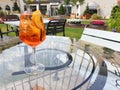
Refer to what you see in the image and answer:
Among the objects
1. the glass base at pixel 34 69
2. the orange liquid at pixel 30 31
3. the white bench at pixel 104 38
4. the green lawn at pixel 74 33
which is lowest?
the green lawn at pixel 74 33

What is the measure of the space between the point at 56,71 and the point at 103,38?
146cm

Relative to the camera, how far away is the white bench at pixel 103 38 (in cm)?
296

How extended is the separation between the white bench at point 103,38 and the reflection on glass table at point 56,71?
25.7 inches

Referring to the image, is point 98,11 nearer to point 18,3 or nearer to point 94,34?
point 18,3

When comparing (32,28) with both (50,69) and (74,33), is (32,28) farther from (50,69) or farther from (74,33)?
(74,33)

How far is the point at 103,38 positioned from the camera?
3262mm

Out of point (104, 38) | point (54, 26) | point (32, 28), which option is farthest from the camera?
point (54, 26)

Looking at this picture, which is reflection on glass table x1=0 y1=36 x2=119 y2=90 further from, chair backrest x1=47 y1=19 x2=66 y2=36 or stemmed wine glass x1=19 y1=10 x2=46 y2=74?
chair backrest x1=47 y1=19 x2=66 y2=36

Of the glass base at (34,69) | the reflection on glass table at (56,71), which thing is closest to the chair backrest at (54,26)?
the reflection on glass table at (56,71)

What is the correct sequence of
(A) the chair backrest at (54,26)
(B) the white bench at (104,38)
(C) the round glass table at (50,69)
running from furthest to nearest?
1. (A) the chair backrest at (54,26)
2. (B) the white bench at (104,38)
3. (C) the round glass table at (50,69)

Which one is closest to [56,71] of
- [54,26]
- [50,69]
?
[50,69]

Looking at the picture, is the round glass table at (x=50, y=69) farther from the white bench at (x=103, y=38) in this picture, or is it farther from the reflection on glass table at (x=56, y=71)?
the white bench at (x=103, y=38)

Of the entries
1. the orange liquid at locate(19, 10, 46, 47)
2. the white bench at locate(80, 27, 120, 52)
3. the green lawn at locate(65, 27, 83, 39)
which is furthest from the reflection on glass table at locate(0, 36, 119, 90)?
the green lawn at locate(65, 27, 83, 39)

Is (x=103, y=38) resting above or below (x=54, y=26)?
below
